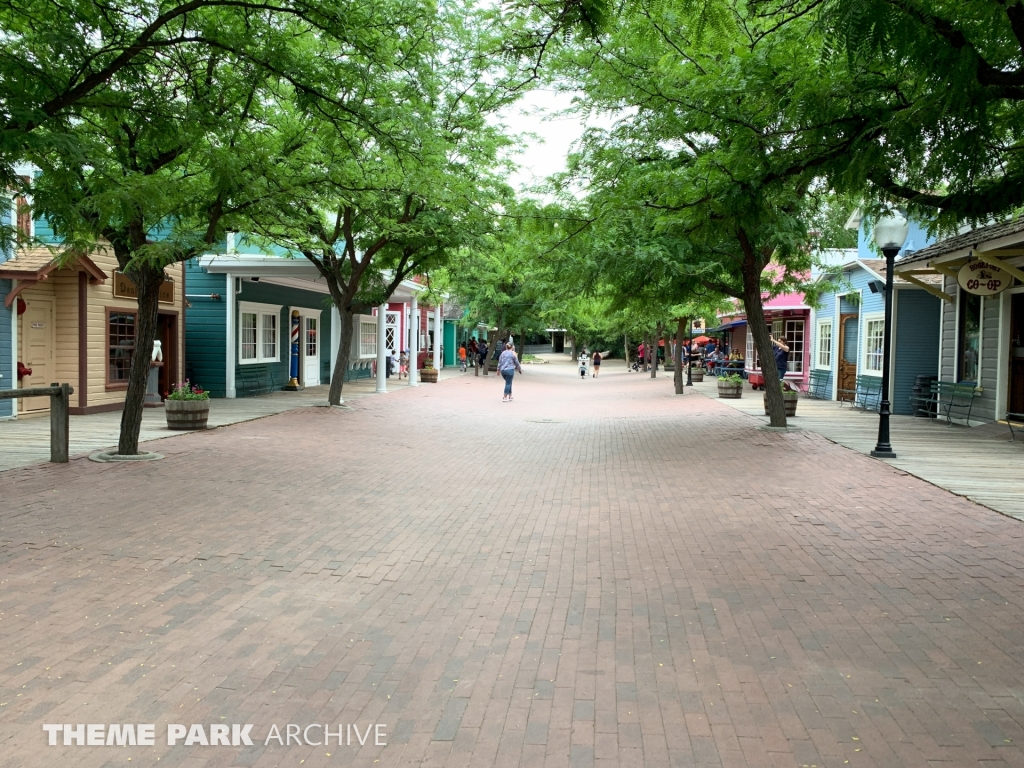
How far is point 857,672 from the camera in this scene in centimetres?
422

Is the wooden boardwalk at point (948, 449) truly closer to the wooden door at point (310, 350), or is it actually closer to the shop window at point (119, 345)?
the shop window at point (119, 345)

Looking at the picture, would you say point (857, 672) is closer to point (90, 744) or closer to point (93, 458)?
point (90, 744)

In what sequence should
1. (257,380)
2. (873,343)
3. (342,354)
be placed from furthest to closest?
(257,380), (873,343), (342,354)

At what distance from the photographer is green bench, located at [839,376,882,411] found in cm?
2011

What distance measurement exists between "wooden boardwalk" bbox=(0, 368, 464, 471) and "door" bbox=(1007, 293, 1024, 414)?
14.7 m

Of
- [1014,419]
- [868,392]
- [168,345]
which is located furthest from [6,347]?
[868,392]

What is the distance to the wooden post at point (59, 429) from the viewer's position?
1022cm

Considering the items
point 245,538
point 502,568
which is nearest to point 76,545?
point 245,538

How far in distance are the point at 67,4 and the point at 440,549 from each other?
20.6ft

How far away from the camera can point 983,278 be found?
14195 millimetres

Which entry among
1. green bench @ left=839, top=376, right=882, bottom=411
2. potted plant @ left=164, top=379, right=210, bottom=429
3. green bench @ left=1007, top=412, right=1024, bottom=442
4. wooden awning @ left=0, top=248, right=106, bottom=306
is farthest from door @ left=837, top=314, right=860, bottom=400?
wooden awning @ left=0, top=248, right=106, bottom=306

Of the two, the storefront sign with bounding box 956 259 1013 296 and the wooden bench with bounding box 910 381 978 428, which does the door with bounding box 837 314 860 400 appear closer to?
the wooden bench with bounding box 910 381 978 428

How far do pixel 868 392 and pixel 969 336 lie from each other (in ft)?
13.3

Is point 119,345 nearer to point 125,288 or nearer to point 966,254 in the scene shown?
point 125,288
